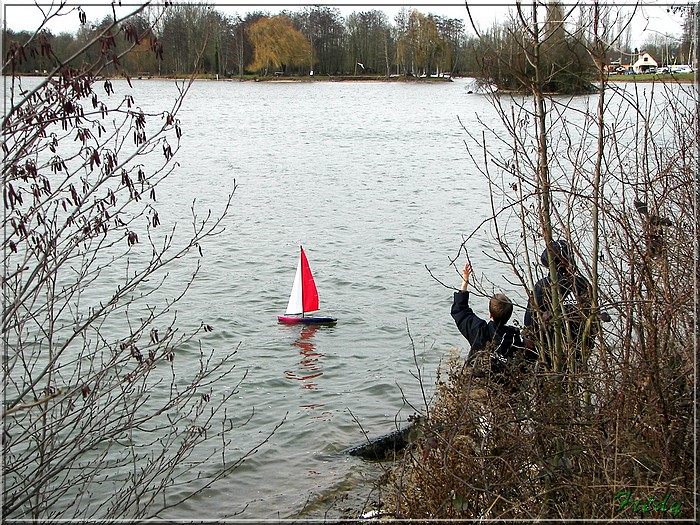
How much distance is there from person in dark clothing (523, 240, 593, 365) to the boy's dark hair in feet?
0.89

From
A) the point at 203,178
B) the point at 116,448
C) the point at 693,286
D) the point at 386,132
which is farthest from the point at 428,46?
the point at 693,286

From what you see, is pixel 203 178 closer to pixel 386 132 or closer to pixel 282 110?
pixel 386 132

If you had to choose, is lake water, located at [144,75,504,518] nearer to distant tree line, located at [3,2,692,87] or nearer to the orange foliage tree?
distant tree line, located at [3,2,692,87]

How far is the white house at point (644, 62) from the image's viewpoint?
5.48 m

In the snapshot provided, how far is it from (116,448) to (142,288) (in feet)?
19.9

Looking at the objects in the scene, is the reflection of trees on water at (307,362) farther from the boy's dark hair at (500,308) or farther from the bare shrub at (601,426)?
the bare shrub at (601,426)

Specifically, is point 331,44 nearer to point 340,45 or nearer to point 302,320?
point 340,45

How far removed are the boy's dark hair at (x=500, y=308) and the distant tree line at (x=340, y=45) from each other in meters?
1.39

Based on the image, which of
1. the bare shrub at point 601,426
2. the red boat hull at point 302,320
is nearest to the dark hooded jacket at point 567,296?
the bare shrub at point 601,426

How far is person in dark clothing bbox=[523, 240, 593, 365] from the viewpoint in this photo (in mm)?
4484

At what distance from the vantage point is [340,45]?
213ft

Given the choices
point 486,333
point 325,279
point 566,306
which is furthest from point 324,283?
point 566,306
